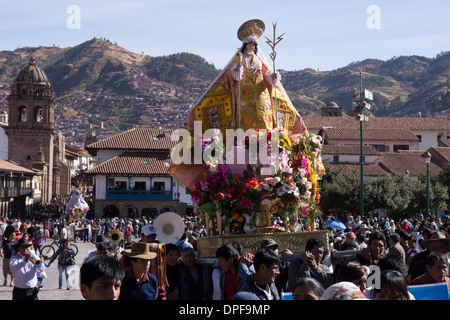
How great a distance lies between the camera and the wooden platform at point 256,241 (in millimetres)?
10414

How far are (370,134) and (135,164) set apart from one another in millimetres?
26519

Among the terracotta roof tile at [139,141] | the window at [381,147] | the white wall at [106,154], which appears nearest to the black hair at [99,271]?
the terracotta roof tile at [139,141]

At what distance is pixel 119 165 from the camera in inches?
2371

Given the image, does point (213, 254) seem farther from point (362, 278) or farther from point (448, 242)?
point (362, 278)

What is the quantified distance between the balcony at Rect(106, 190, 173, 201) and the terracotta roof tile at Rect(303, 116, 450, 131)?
25879mm

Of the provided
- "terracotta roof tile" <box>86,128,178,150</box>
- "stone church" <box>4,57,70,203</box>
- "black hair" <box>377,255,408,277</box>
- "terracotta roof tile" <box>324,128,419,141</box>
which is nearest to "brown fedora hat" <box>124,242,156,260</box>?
"black hair" <box>377,255,408,277</box>

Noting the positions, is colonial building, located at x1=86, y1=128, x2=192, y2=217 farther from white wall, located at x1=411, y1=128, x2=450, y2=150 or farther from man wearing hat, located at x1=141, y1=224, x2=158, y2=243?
man wearing hat, located at x1=141, y1=224, x2=158, y2=243

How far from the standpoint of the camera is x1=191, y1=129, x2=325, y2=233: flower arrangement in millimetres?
11062

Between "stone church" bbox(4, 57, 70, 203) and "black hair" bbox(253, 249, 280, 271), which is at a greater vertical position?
"stone church" bbox(4, 57, 70, 203)

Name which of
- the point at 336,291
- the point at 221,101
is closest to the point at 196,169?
the point at 221,101

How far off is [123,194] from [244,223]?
49.7m

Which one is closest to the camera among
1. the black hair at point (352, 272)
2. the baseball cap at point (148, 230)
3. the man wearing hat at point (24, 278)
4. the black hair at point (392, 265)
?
the black hair at point (352, 272)

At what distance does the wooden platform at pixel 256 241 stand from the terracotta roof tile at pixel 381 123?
7069cm

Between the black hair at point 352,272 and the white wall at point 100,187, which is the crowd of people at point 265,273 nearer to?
the black hair at point 352,272
